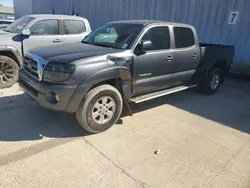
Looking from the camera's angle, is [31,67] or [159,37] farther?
[159,37]

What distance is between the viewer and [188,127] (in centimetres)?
416

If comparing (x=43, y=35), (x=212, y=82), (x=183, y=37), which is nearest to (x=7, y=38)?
(x=43, y=35)

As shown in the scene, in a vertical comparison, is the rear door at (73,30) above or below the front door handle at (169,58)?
above

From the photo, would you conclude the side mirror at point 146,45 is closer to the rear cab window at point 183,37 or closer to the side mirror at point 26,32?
the rear cab window at point 183,37

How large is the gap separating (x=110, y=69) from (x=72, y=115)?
52.1 inches

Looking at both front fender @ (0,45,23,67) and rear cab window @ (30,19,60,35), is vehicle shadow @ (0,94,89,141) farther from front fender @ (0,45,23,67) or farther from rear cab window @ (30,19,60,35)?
rear cab window @ (30,19,60,35)

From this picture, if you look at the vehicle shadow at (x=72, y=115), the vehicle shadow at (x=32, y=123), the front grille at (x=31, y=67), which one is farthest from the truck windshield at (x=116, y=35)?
the vehicle shadow at (x=32, y=123)

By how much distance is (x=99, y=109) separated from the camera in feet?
11.9

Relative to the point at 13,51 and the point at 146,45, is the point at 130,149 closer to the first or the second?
the point at 146,45

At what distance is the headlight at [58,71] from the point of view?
10.4ft

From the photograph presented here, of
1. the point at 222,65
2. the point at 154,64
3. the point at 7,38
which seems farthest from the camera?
the point at 222,65

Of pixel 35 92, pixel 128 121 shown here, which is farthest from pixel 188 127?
pixel 35 92

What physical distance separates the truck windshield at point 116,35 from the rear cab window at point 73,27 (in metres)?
1.95

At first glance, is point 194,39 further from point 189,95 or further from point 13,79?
point 13,79
